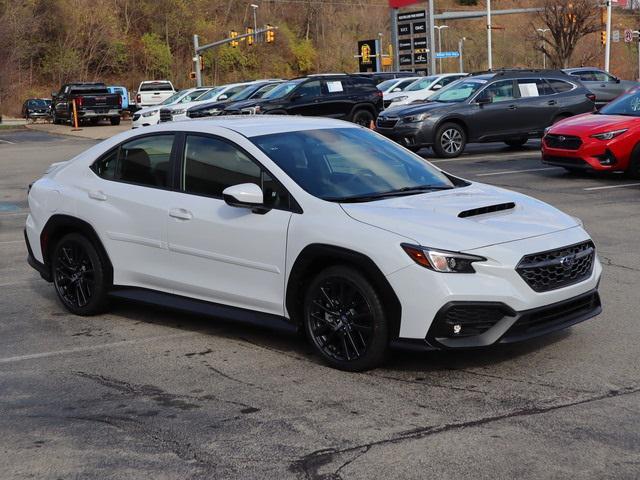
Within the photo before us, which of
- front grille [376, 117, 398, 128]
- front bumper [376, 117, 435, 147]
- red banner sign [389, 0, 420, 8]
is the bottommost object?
front bumper [376, 117, 435, 147]

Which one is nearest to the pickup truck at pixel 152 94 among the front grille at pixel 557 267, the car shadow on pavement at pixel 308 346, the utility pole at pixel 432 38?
the utility pole at pixel 432 38

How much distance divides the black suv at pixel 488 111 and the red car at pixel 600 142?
4.51 metres

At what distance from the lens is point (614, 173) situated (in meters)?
16.6

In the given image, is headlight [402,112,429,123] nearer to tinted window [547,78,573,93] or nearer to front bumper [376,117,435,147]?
front bumper [376,117,435,147]

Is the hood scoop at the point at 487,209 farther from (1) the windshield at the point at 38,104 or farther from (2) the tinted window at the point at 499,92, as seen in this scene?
(1) the windshield at the point at 38,104

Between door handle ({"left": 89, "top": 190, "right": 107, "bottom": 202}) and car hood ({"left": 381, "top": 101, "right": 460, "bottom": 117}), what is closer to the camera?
door handle ({"left": 89, "top": 190, "right": 107, "bottom": 202})

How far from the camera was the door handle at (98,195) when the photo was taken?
7334mm

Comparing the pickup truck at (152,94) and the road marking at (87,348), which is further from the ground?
the road marking at (87,348)

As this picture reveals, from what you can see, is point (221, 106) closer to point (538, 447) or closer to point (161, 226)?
point (161, 226)

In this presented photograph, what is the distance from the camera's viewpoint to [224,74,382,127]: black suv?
25828mm

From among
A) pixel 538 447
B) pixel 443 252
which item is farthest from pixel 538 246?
pixel 538 447

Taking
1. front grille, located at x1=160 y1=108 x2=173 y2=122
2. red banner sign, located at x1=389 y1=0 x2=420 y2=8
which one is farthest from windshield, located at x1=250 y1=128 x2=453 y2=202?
red banner sign, located at x1=389 y1=0 x2=420 y2=8

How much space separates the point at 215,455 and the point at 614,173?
13.4m

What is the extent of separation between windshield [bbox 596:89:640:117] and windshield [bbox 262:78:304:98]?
37.6ft
